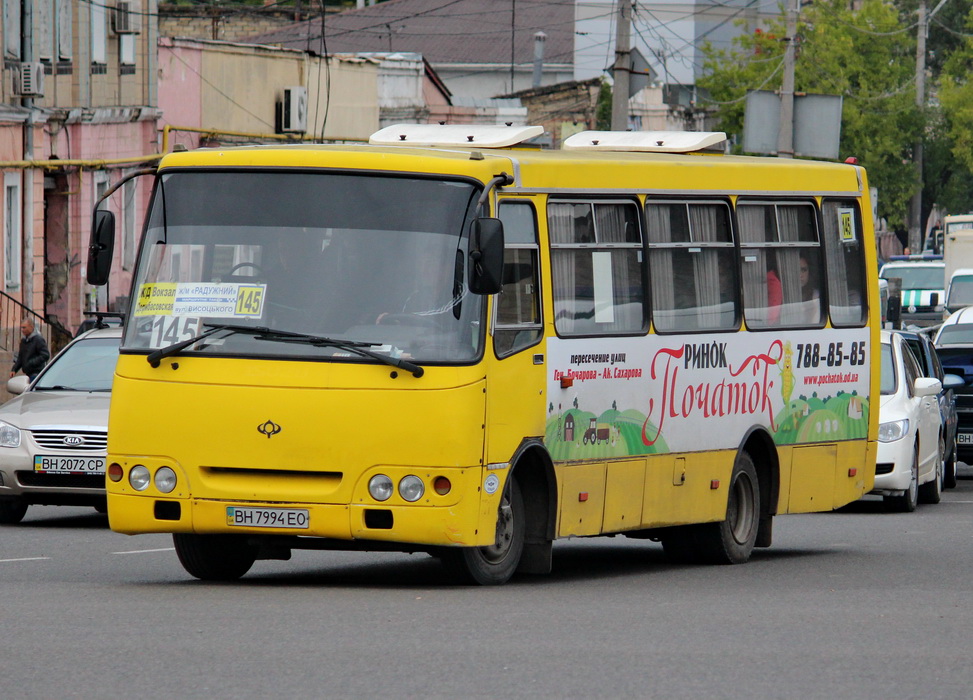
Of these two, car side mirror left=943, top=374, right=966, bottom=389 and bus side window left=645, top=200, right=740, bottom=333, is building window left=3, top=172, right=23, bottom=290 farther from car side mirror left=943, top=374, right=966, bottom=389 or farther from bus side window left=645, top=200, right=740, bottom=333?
bus side window left=645, top=200, right=740, bottom=333

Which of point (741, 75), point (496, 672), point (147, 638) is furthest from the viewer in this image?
point (741, 75)

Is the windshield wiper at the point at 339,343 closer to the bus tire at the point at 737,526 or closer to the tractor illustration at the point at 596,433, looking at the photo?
the tractor illustration at the point at 596,433

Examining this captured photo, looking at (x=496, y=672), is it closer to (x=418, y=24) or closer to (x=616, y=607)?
(x=616, y=607)

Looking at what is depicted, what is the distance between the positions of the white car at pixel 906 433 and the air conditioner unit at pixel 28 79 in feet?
57.7

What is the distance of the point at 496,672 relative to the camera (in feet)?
27.7

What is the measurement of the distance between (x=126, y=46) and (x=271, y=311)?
29753mm

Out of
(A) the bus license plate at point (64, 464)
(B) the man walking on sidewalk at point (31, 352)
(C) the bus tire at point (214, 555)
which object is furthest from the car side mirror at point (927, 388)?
(B) the man walking on sidewalk at point (31, 352)

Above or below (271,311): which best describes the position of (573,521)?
below

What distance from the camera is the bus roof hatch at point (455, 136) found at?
1290 cm

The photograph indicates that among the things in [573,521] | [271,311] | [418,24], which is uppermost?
[418,24]

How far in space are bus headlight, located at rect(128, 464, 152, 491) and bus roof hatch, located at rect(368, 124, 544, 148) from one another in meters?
2.62

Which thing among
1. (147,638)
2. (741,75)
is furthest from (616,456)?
(741,75)

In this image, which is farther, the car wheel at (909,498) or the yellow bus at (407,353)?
the car wheel at (909,498)

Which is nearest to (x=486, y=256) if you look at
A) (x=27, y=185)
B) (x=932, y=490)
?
(x=932, y=490)
